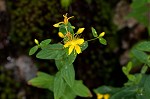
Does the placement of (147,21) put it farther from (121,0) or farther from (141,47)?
(141,47)

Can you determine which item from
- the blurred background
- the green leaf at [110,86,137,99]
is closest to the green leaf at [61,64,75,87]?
the green leaf at [110,86,137,99]

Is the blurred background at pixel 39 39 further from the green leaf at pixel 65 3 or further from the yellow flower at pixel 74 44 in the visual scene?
the yellow flower at pixel 74 44

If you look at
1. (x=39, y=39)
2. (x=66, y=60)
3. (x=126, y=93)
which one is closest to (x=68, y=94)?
(x=126, y=93)

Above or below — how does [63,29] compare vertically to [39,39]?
below

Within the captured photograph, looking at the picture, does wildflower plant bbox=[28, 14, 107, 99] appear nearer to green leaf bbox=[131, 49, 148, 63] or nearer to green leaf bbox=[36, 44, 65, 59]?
green leaf bbox=[36, 44, 65, 59]

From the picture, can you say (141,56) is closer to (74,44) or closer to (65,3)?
(74,44)

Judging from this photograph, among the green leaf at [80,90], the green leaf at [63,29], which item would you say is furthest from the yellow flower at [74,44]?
the green leaf at [80,90]

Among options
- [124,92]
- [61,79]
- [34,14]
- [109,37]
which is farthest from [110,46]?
[61,79]
